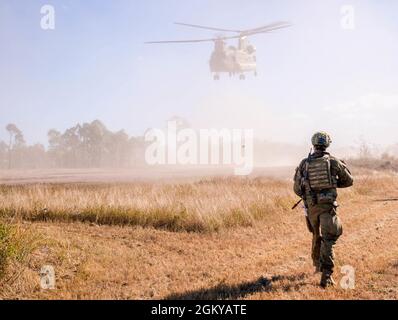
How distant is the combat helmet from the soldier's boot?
197cm

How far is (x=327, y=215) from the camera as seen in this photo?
6.14 m

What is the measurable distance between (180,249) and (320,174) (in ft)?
12.6

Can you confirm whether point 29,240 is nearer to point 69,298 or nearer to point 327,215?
point 69,298

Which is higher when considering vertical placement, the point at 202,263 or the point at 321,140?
the point at 321,140

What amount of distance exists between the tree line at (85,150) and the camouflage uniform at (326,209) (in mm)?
80604

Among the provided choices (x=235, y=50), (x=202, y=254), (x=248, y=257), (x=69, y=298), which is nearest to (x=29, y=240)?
(x=69, y=298)

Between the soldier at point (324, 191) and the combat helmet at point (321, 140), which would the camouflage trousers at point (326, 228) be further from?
the combat helmet at point (321, 140)

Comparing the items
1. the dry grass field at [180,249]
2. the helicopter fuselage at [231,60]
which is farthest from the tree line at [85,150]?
the dry grass field at [180,249]

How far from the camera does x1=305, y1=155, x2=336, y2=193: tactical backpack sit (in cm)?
615

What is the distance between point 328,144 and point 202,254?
364 cm

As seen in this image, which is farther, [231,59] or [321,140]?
[231,59]

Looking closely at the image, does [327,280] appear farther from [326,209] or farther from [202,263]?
[202,263]

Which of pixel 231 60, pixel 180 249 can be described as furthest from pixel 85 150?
pixel 180 249

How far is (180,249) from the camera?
8.72 m
